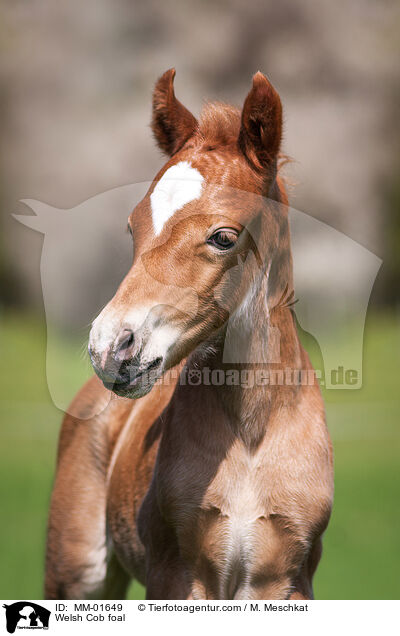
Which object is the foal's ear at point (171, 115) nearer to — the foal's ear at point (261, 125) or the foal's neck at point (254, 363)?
the foal's ear at point (261, 125)

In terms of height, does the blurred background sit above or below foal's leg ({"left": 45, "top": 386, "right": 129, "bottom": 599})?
above

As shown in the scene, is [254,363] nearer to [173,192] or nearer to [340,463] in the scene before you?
[173,192]

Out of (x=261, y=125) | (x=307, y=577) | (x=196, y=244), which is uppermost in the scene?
(x=261, y=125)

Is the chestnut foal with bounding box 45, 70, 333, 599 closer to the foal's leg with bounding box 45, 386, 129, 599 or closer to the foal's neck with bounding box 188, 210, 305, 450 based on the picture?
the foal's neck with bounding box 188, 210, 305, 450

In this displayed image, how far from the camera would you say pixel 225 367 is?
1.11m

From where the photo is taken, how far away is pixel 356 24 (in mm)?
1507

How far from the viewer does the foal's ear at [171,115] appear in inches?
46.3

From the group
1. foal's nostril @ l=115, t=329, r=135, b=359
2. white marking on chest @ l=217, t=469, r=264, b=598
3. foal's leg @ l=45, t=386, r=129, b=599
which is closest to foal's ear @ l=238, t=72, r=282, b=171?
foal's nostril @ l=115, t=329, r=135, b=359

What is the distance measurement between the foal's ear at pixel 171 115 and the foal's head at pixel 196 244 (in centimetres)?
5

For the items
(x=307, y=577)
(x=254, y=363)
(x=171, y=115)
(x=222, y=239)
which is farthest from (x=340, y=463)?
(x=171, y=115)

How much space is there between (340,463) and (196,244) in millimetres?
845

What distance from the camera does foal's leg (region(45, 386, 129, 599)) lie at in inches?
63.7

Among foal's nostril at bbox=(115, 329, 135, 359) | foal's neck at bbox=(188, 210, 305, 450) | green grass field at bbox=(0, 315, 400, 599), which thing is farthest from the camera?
green grass field at bbox=(0, 315, 400, 599)

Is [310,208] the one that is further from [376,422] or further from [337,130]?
[376,422]
